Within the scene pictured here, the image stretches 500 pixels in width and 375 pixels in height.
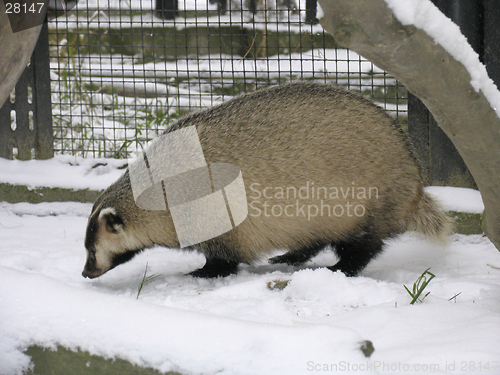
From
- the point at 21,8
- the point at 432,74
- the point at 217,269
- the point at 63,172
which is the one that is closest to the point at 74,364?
the point at 432,74

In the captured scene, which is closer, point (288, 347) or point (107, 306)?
point (288, 347)

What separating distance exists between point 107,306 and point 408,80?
1.37 meters

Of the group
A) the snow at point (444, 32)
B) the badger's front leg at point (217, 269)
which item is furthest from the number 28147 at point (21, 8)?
the snow at point (444, 32)

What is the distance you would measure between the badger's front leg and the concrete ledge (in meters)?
1.71

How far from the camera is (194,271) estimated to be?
354cm

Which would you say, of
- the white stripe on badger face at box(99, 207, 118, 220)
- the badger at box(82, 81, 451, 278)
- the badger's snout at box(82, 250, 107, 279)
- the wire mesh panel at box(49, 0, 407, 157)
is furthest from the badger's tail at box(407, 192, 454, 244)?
the badger's snout at box(82, 250, 107, 279)

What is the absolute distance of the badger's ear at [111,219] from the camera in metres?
3.15

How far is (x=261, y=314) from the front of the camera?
246 cm

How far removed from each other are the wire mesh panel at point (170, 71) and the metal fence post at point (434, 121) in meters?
0.29

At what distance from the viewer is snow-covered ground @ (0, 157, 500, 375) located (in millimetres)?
1639

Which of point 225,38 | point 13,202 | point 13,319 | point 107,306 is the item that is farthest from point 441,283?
point 225,38

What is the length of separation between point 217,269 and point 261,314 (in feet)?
3.45

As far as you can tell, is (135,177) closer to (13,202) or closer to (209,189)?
(209,189)

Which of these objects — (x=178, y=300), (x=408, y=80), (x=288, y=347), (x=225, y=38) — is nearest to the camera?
(x=288, y=347)
